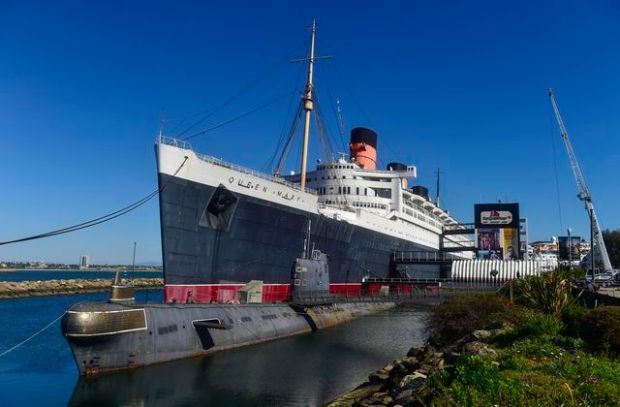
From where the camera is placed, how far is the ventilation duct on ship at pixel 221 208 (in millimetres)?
26922

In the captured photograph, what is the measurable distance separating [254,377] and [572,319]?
36.7 ft

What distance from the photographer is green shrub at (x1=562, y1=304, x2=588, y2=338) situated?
1354 centimetres

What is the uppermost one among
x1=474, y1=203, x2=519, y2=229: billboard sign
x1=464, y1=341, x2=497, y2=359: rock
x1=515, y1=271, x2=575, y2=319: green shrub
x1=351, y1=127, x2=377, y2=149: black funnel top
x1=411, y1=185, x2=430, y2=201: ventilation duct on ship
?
x1=351, y1=127, x2=377, y2=149: black funnel top

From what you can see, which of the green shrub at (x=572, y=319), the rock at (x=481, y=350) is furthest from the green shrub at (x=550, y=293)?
the rock at (x=481, y=350)

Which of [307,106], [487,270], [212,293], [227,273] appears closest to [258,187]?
[227,273]

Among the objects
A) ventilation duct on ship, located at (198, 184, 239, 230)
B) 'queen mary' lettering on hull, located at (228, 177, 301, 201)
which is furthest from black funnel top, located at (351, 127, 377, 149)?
ventilation duct on ship, located at (198, 184, 239, 230)

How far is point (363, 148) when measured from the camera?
5522 centimetres

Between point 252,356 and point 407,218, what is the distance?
3599 centimetres

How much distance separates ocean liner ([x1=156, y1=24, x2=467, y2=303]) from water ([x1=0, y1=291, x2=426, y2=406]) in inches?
193

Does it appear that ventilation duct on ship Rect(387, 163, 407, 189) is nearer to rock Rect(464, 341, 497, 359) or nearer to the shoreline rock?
the shoreline rock

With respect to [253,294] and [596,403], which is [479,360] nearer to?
[596,403]

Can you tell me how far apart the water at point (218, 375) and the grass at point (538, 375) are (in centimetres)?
725

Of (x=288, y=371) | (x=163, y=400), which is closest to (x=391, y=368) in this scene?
(x=288, y=371)

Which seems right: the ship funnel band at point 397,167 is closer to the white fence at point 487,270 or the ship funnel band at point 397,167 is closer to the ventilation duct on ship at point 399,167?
the ventilation duct on ship at point 399,167
